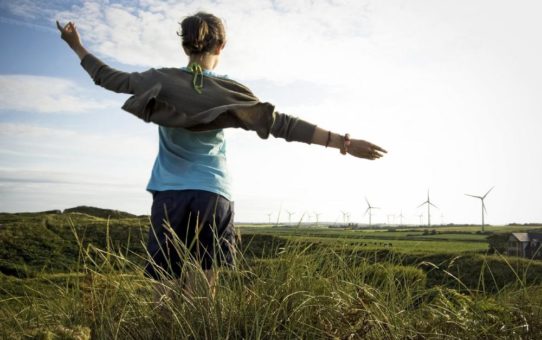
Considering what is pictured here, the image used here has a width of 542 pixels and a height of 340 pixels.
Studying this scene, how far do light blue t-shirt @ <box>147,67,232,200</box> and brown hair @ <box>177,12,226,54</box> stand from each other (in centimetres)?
22

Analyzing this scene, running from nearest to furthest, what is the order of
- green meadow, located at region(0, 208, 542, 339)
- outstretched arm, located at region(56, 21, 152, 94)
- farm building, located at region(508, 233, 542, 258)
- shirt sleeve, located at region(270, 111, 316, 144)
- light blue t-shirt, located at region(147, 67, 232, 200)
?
green meadow, located at region(0, 208, 542, 339) → light blue t-shirt, located at region(147, 67, 232, 200) → shirt sleeve, located at region(270, 111, 316, 144) → outstretched arm, located at region(56, 21, 152, 94) → farm building, located at region(508, 233, 542, 258)

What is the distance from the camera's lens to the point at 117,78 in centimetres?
419

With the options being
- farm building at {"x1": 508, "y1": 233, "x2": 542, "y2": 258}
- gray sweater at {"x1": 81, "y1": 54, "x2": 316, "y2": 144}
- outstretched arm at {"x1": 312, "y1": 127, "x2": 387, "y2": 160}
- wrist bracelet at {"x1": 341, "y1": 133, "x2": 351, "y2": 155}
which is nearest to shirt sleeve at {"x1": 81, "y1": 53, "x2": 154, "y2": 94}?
gray sweater at {"x1": 81, "y1": 54, "x2": 316, "y2": 144}

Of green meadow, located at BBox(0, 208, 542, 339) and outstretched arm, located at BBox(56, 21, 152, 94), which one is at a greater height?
outstretched arm, located at BBox(56, 21, 152, 94)

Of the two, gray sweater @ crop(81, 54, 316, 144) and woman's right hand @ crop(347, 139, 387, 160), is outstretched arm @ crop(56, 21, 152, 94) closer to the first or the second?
gray sweater @ crop(81, 54, 316, 144)

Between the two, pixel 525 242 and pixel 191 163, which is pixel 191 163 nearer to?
pixel 191 163

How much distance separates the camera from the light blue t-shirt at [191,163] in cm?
375

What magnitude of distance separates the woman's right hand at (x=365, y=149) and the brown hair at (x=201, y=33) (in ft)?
4.39

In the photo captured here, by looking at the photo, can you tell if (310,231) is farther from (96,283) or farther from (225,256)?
(96,283)

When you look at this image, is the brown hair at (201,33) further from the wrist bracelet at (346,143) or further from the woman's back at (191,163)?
the wrist bracelet at (346,143)

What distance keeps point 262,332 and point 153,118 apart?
5.98 ft

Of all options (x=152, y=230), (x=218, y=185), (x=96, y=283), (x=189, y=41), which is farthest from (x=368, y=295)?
(x=189, y=41)

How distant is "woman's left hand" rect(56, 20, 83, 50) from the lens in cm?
453

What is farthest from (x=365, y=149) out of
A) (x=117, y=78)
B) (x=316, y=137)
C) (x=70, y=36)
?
(x=70, y=36)
